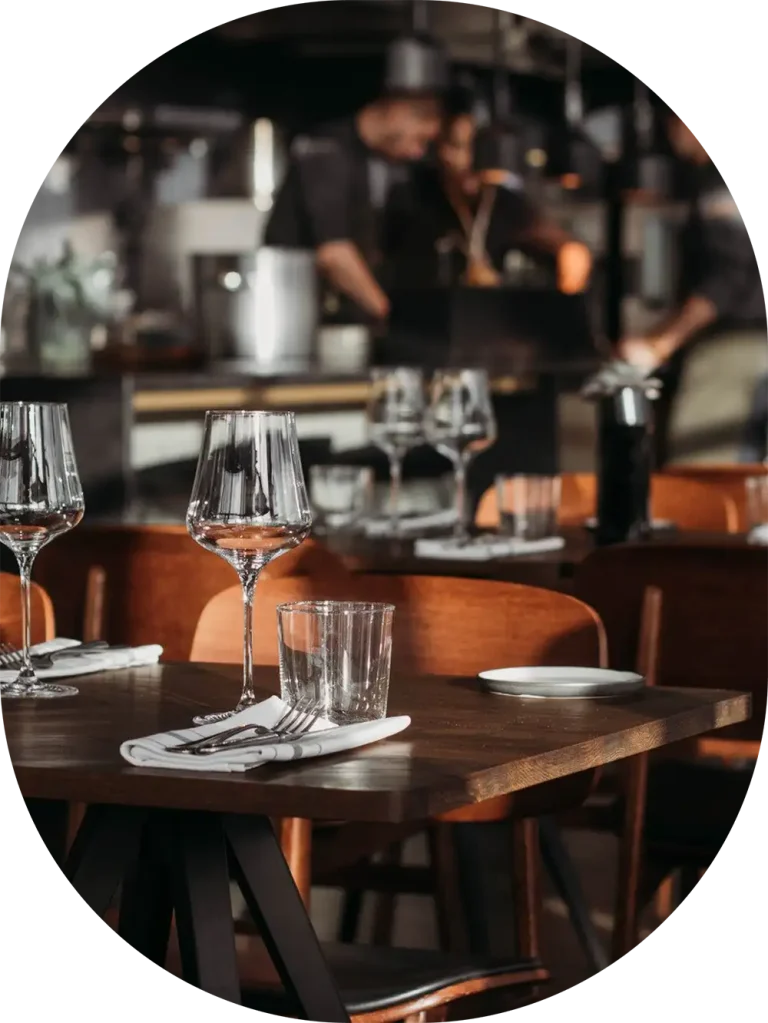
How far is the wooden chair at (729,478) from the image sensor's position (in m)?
4.46

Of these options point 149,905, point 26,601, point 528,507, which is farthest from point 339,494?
point 149,905

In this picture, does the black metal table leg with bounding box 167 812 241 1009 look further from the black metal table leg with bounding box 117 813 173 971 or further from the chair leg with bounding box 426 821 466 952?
the chair leg with bounding box 426 821 466 952

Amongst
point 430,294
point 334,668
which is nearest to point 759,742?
point 334,668

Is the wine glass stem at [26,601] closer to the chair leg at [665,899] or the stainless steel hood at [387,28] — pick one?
the chair leg at [665,899]

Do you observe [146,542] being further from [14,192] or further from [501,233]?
[501,233]

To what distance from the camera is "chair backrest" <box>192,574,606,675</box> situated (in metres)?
2.30

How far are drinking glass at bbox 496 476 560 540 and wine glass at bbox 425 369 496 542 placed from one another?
94 mm

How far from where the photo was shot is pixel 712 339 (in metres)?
9.16

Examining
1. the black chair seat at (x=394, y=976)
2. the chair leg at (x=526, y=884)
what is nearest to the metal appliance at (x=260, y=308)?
the chair leg at (x=526, y=884)

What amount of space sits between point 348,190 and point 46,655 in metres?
7.30

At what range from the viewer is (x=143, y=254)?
28.9 ft

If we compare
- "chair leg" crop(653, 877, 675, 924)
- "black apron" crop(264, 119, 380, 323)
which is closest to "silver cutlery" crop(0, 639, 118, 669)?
"chair leg" crop(653, 877, 675, 924)

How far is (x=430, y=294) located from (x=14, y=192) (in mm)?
6294

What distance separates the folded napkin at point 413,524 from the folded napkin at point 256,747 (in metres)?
2.03
